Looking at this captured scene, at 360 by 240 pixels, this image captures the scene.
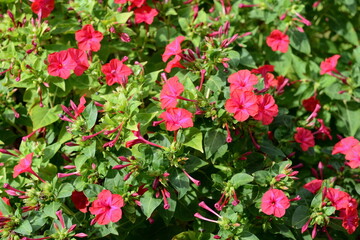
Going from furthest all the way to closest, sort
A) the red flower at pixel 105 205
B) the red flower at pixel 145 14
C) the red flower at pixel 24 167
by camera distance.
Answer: the red flower at pixel 145 14, the red flower at pixel 24 167, the red flower at pixel 105 205

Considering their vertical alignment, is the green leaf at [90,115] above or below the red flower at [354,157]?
above

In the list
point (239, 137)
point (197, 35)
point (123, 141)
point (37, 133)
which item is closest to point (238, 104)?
point (239, 137)

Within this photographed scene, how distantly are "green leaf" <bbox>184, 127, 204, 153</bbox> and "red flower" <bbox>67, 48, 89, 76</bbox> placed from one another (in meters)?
0.62

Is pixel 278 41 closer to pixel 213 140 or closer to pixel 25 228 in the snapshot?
pixel 213 140

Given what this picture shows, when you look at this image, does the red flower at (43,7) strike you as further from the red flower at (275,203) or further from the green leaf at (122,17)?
the red flower at (275,203)

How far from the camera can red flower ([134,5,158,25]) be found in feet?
9.58

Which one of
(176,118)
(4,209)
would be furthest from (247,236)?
(4,209)

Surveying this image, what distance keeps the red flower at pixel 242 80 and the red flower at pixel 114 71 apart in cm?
54

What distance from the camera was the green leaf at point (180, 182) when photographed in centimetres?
229

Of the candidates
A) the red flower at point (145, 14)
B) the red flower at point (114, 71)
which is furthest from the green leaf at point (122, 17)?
the red flower at point (114, 71)

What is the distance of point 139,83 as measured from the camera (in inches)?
102

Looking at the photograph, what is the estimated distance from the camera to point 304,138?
2857mm

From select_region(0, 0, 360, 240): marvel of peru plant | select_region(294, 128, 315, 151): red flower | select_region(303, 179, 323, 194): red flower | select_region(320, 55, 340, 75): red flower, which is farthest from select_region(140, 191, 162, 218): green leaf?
select_region(320, 55, 340, 75): red flower

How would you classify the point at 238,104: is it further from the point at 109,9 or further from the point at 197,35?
the point at 109,9
